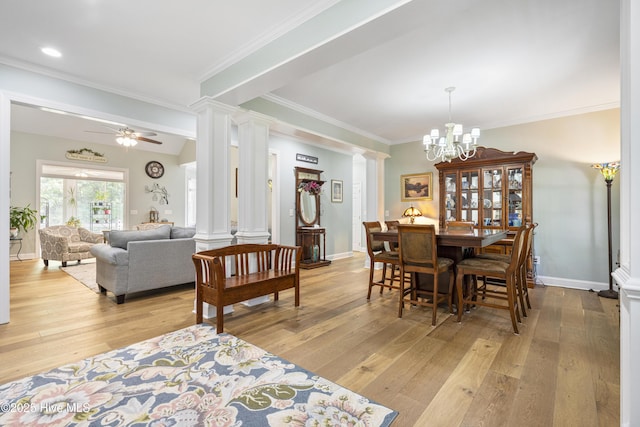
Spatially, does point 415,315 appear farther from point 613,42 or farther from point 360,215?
point 360,215

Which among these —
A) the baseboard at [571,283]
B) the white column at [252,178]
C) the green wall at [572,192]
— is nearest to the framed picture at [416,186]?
the green wall at [572,192]

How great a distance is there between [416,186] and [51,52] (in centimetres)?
527

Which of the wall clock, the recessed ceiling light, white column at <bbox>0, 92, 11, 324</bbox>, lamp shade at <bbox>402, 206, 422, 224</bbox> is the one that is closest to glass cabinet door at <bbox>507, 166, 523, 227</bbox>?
lamp shade at <bbox>402, 206, 422, 224</bbox>

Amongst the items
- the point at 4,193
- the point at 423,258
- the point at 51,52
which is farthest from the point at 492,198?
the point at 4,193

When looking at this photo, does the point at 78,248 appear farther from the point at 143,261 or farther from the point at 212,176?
the point at 212,176

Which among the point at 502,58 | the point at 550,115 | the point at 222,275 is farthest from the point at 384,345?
the point at 550,115

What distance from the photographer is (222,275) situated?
2631 mm

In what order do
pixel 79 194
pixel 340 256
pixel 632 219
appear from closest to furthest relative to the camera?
pixel 632 219, pixel 340 256, pixel 79 194

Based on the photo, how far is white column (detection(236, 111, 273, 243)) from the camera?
3451 millimetres

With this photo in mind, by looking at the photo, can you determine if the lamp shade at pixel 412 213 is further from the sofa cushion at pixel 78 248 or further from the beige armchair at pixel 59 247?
the sofa cushion at pixel 78 248

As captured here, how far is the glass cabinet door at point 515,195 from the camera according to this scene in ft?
14.2

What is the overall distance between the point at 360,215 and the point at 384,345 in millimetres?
6030

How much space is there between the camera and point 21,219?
6.09 metres

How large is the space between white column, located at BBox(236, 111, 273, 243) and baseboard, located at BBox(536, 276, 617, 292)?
4.09m
